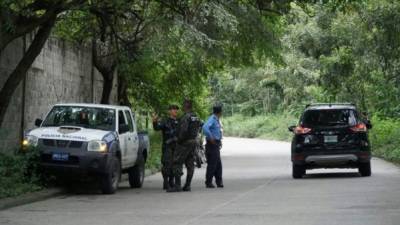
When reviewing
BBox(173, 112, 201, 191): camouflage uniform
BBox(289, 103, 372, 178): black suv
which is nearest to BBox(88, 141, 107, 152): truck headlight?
BBox(173, 112, 201, 191): camouflage uniform

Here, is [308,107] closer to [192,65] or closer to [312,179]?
[312,179]

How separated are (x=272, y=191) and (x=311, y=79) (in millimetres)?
34143

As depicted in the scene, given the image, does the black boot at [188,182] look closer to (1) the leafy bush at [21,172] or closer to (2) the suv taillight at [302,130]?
(1) the leafy bush at [21,172]

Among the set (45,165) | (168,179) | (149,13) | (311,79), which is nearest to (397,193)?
(168,179)

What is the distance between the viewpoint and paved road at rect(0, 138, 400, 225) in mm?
11562

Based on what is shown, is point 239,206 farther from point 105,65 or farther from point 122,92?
point 122,92

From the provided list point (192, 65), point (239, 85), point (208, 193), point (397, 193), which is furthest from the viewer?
point (239, 85)

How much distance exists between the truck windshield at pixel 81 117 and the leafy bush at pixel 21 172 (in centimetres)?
110

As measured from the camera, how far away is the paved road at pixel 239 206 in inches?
455

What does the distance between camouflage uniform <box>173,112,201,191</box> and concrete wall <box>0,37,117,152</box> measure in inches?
174

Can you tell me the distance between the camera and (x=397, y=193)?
49.9 feet

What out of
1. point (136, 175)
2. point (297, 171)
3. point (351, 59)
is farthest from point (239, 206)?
point (351, 59)

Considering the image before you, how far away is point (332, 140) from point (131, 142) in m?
5.33

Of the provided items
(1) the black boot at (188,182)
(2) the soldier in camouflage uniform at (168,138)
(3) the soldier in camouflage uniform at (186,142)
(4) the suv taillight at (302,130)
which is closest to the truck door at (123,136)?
(2) the soldier in camouflage uniform at (168,138)
